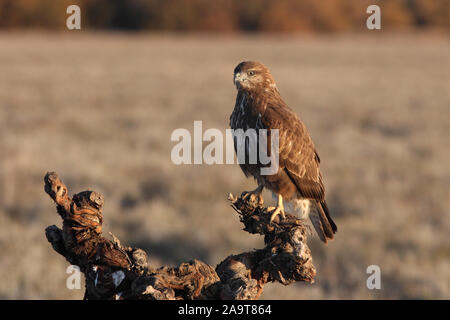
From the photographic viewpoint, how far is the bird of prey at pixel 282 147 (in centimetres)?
270

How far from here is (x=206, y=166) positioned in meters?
13.7

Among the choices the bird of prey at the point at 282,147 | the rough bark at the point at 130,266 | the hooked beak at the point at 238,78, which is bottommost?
the rough bark at the point at 130,266

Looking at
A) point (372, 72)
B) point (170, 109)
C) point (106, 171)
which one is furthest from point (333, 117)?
point (372, 72)

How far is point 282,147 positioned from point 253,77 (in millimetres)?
427

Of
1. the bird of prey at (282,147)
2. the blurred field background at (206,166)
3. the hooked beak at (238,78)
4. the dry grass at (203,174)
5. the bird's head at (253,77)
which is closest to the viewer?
the bird's head at (253,77)

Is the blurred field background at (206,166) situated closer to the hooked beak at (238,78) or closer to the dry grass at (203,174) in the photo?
the dry grass at (203,174)

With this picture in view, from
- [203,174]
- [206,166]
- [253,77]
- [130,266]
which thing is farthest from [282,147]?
[206,166]

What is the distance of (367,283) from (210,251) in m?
2.50

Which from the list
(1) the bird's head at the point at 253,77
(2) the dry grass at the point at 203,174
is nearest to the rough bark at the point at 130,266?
(1) the bird's head at the point at 253,77

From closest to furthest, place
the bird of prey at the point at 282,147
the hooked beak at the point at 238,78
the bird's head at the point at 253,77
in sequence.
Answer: the bird's head at the point at 253,77, the hooked beak at the point at 238,78, the bird of prey at the point at 282,147

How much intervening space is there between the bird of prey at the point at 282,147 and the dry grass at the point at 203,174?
168 inches

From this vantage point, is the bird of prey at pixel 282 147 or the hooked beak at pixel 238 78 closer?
the hooked beak at pixel 238 78

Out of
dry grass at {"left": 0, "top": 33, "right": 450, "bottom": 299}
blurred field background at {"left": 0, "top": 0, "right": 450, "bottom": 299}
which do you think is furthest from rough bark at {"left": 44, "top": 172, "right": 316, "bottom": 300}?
dry grass at {"left": 0, "top": 33, "right": 450, "bottom": 299}
